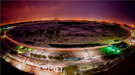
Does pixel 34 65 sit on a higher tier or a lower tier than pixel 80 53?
lower

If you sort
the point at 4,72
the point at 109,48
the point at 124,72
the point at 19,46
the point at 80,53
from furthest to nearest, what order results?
1. the point at 19,46
2. the point at 109,48
3. the point at 80,53
4. the point at 4,72
5. the point at 124,72

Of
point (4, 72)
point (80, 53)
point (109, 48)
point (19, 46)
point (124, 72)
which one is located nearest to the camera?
point (124, 72)

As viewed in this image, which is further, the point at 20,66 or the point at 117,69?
the point at 20,66

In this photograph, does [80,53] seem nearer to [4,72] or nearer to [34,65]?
[34,65]

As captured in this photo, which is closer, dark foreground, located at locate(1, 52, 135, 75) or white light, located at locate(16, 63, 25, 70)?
dark foreground, located at locate(1, 52, 135, 75)

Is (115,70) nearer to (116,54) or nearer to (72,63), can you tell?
(116,54)

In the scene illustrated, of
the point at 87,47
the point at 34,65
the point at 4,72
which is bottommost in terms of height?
the point at 4,72

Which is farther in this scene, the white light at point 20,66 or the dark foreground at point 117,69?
the white light at point 20,66

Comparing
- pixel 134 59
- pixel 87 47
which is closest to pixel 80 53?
pixel 87 47

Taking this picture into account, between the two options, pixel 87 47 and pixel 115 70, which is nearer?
pixel 115 70
